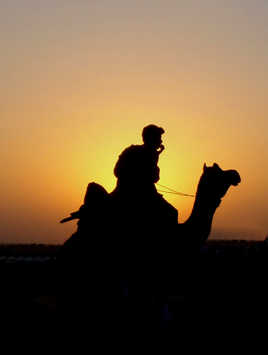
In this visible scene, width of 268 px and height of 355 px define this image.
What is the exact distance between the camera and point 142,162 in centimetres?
830

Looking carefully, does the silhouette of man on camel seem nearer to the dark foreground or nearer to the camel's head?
the camel's head

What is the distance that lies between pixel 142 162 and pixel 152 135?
0.45 m

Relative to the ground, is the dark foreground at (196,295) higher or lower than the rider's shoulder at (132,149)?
lower

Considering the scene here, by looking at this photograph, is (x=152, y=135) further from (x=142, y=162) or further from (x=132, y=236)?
(x=132, y=236)

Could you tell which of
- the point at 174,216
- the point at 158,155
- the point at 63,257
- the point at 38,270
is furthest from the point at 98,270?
the point at 38,270

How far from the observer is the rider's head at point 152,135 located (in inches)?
333

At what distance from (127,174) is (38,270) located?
9.14 metres

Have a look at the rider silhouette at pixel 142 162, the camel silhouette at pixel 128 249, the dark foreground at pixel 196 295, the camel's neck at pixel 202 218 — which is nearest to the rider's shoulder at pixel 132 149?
the rider silhouette at pixel 142 162

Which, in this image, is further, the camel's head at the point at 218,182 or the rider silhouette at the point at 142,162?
the rider silhouette at the point at 142,162

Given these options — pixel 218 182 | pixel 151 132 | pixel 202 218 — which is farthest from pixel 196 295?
pixel 151 132

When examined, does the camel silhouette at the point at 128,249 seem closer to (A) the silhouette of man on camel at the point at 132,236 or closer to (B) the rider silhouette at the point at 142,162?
(A) the silhouette of man on camel at the point at 132,236

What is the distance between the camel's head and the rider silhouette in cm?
79

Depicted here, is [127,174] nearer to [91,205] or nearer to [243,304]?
[91,205]

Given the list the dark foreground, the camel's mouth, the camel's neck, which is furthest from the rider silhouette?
the dark foreground
